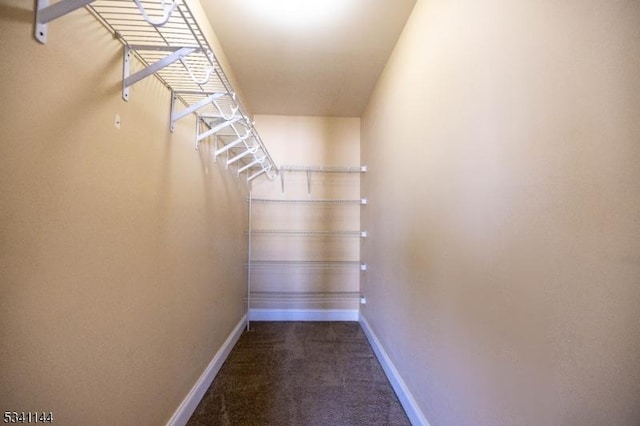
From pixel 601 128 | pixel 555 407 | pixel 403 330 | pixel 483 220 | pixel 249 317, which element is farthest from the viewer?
pixel 249 317

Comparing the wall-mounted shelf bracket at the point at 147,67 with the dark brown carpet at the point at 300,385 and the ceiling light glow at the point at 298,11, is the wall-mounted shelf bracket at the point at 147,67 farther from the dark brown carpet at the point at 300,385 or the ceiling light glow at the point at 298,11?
the dark brown carpet at the point at 300,385

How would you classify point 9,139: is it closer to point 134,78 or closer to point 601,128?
point 134,78

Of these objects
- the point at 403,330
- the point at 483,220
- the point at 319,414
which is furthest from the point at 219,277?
the point at 483,220

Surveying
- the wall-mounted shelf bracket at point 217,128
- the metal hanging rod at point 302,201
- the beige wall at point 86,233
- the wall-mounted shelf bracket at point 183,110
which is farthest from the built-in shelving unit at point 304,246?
the wall-mounted shelf bracket at point 183,110

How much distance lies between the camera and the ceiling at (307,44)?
1682 millimetres

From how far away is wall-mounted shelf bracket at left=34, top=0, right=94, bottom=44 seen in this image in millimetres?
711

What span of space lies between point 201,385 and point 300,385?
2.18ft

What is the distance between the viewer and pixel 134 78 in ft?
3.52

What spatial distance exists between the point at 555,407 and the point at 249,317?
3004 mm

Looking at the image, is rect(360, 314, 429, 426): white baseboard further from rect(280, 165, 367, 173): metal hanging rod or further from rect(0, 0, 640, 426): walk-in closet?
rect(280, 165, 367, 173): metal hanging rod

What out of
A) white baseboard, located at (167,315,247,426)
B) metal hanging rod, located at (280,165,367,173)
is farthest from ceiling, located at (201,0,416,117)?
white baseboard, located at (167,315,247,426)

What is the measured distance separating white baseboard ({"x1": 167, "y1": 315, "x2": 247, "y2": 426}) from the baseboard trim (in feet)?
1.95

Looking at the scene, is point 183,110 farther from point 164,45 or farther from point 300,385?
point 300,385

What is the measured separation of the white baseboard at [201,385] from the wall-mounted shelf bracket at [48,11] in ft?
5.44
